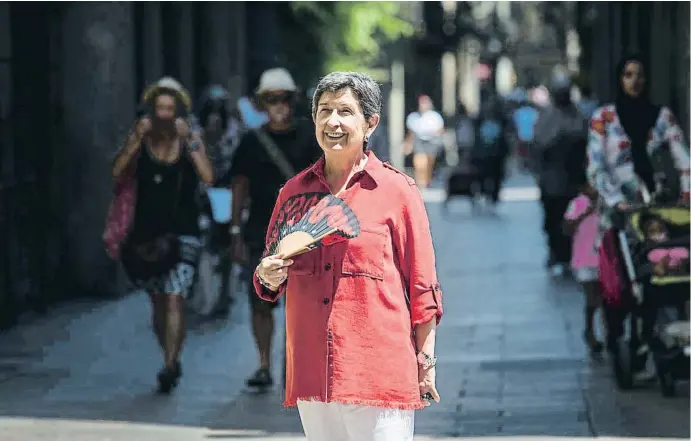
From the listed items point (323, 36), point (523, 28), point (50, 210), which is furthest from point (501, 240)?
point (523, 28)

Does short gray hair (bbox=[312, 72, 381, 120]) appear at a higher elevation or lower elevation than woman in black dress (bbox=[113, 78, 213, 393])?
higher

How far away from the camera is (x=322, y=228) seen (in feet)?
16.4

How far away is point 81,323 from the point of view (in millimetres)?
12508

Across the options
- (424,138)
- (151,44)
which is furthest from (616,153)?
(424,138)

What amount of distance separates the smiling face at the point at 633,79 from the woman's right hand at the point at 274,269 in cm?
480

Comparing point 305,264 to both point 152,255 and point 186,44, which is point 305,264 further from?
point 186,44

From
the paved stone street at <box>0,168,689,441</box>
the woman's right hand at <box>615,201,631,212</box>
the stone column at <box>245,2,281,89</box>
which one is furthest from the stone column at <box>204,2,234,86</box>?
the woman's right hand at <box>615,201,631,212</box>

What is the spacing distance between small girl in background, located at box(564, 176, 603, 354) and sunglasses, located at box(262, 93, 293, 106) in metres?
2.31

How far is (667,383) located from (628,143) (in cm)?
137

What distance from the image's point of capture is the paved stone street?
28.1 feet

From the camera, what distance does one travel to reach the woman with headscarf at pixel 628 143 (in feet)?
31.1

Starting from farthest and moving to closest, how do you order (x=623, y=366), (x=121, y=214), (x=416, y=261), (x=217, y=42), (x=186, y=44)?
(x=217, y=42), (x=186, y=44), (x=121, y=214), (x=623, y=366), (x=416, y=261)

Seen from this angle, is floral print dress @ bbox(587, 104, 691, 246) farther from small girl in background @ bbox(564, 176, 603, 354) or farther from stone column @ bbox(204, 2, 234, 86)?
stone column @ bbox(204, 2, 234, 86)

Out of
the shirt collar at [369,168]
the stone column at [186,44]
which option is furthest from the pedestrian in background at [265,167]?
the stone column at [186,44]
